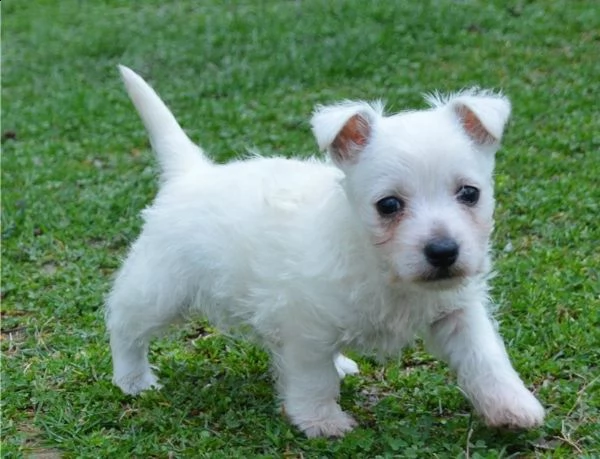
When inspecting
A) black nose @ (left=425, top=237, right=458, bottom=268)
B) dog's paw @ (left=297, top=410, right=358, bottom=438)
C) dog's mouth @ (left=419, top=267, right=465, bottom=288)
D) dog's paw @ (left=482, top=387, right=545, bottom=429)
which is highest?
black nose @ (left=425, top=237, right=458, bottom=268)

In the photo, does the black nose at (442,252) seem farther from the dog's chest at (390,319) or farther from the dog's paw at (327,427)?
the dog's paw at (327,427)

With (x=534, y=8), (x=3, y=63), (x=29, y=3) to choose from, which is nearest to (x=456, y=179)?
(x=534, y=8)

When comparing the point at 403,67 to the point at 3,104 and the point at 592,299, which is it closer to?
the point at 3,104

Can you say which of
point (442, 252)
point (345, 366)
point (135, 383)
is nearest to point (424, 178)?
point (442, 252)

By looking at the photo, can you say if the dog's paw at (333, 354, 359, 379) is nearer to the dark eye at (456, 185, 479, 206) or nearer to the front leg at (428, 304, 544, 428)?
the front leg at (428, 304, 544, 428)

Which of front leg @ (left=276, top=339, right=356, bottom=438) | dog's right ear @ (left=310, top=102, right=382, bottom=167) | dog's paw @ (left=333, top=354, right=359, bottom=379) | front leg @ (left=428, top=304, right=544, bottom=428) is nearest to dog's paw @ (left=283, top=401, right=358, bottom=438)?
front leg @ (left=276, top=339, right=356, bottom=438)
